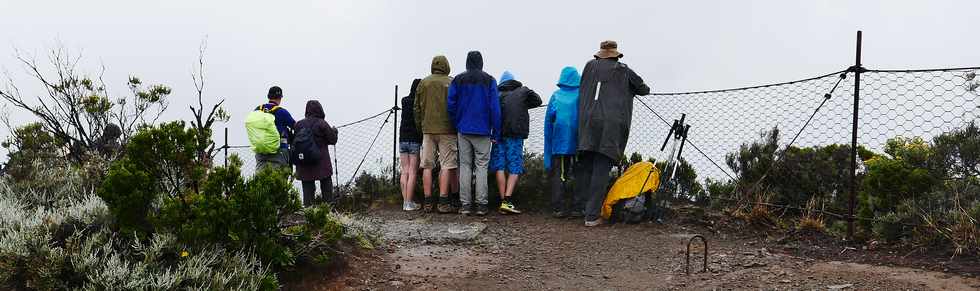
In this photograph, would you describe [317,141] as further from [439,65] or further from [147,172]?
[147,172]

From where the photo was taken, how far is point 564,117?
279 inches

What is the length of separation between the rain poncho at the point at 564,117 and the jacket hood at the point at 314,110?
2548 mm

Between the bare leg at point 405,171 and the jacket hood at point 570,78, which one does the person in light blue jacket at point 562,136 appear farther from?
the bare leg at point 405,171

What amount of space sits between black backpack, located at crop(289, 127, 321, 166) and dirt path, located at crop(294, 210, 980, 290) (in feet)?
4.63

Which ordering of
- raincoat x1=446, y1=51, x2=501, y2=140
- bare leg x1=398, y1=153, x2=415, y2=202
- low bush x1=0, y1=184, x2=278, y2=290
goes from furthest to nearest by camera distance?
→ bare leg x1=398, y1=153, x2=415, y2=202, raincoat x1=446, y1=51, x2=501, y2=140, low bush x1=0, y1=184, x2=278, y2=290

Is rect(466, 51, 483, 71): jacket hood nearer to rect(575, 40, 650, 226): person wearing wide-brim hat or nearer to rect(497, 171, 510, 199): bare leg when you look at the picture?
rect(575, 40, 650, 226): person wearing wide-brim hat

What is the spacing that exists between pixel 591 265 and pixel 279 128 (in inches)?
158

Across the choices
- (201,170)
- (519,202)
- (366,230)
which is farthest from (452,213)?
(201,170)

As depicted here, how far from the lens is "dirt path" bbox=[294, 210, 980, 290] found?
4805 millimetres

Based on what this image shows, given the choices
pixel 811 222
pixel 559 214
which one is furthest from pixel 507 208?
pixel 811 222

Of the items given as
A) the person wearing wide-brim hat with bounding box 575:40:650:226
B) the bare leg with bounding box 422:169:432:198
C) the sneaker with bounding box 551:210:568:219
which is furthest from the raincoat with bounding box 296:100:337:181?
the person wearing wide-brim hat with bounding box 575:40:650:226

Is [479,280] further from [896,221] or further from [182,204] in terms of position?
[896,221]

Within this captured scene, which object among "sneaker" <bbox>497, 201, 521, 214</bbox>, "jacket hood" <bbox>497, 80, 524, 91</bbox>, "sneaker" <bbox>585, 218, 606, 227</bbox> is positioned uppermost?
"jacket hood" <bbox>497, 80, 524, 91</bbox>

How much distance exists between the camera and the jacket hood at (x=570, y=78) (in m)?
7.15
